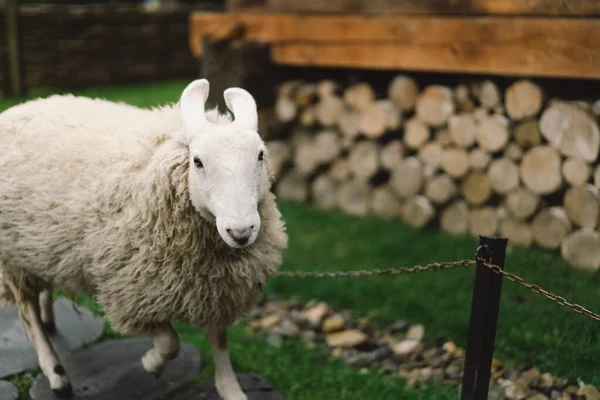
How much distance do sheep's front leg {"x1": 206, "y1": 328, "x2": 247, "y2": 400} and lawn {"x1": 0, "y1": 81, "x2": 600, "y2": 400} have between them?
35 centimetres

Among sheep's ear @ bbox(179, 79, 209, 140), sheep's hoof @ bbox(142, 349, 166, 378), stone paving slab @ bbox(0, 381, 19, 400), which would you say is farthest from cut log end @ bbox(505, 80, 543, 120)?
stone paving slab @ bbox(0, 381, 19, 400)

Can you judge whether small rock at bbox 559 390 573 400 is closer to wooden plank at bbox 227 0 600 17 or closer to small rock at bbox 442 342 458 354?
small rock at bbox 442 342 458 354

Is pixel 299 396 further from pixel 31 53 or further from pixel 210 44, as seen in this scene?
pixel 31 53

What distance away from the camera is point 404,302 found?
409 centimetres

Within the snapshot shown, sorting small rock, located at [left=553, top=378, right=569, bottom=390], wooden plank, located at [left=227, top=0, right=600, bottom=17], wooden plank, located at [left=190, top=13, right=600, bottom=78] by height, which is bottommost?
small rock, located at [left=553, top=378, right=569, bottom=390]

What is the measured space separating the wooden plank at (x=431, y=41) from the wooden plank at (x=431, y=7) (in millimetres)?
98

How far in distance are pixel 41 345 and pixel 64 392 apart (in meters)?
0.25

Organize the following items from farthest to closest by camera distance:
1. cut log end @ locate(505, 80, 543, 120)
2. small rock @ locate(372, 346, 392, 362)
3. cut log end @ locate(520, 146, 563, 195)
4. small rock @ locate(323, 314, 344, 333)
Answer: cut log end @ locate(505, 80, 543, 120) → cut log end @ locate(520, 146, 563, 195) → small rock @ locate(323, 314, 344, 333) → small rock @ locate(372, 346, 392, 362)

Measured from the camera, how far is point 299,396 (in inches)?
122

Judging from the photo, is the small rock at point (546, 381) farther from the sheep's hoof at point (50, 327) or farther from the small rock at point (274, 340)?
the sheep's hoof at point (50, 327)

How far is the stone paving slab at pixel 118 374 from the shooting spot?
9.87 ft

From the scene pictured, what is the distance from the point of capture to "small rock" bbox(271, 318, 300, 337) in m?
3.95

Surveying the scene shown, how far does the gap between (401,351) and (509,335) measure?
1.94 feet

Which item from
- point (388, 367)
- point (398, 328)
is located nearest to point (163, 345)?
point (388, 367)
